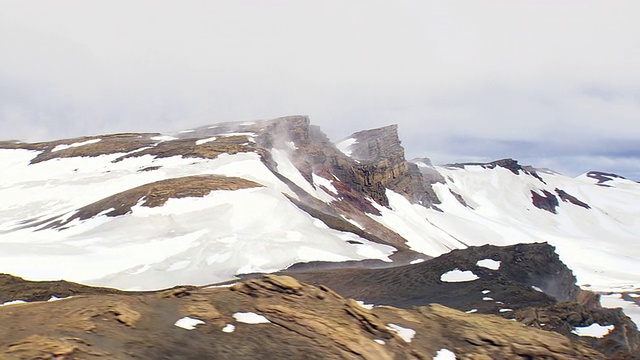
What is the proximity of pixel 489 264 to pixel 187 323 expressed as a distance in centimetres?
3183

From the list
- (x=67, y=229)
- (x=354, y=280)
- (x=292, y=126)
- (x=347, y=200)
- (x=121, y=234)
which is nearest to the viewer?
(x=354, y=280)

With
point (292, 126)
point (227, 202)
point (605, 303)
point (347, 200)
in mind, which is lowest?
point (605, 303)

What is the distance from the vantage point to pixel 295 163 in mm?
109562

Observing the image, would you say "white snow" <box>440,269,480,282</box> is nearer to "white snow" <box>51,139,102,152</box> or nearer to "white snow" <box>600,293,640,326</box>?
"white snow" <box>600,293,640,326</box>

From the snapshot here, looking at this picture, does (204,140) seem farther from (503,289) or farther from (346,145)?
(346,145)

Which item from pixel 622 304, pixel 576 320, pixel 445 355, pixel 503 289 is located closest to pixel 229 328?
pixel 445 355

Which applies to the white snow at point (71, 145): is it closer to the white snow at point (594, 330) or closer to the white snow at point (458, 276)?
the white snow at point (458, 276)

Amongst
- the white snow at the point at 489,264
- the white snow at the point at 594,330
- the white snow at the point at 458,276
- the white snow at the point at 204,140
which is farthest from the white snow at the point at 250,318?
the white snow at the point at 204,140

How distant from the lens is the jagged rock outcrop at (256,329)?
13.5 metres

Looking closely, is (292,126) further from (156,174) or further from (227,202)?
(227,202)

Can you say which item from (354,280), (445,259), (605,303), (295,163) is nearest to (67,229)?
(354,280)

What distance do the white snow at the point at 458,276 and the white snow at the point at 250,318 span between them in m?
26.0

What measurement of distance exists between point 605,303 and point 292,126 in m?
76.5

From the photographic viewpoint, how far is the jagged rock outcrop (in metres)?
13.5
